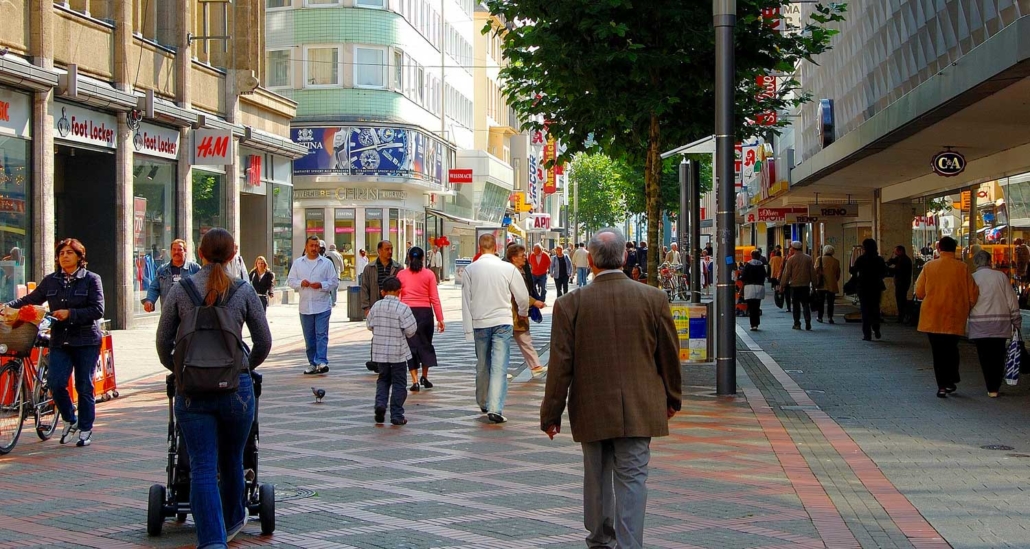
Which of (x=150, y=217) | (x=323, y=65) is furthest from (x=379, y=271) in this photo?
(x=323, y=65)

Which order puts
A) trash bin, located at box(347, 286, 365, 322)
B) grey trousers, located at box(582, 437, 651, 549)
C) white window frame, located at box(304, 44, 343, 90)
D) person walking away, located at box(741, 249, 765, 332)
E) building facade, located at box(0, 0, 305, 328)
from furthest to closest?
white window frame, located at box(304, 44, 343, 90) < trash bin, located at box(347, 286, 365, 322) < person walking away, located at box(741, 249, 765, 332) < building facade, located at box(0, 0, 305, 328) < grey trousers, located at box(582, 437, 651, 549)

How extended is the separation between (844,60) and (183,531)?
75.5 ft

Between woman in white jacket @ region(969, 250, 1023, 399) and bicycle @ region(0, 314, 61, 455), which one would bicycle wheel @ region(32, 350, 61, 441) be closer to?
bicycle @ region(0, 314, 61, 455)

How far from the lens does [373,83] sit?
44.4 m

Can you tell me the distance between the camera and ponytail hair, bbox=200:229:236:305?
20.5ft

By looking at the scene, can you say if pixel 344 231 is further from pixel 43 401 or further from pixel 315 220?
pixel 43 401

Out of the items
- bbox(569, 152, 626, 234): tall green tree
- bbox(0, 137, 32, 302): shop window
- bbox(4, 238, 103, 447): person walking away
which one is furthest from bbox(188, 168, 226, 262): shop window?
bbox(569, 152, 626, 234): tall green tree

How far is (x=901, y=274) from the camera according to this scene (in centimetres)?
2594

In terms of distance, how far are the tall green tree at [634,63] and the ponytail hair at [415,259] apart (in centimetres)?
335

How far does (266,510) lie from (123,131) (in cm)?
1751

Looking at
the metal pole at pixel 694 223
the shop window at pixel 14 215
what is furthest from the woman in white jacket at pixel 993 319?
the shop window at pixel 14 215

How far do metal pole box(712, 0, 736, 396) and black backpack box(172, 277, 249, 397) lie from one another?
8.29 metres

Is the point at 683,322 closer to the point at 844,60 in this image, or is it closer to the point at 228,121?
the point at 844,60

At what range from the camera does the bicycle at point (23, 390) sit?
32.9 feet
